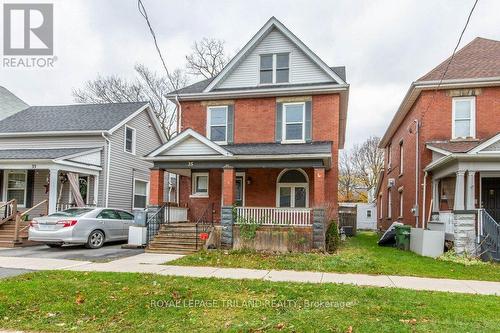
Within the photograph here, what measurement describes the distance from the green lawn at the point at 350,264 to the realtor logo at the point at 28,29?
10820 millimetres

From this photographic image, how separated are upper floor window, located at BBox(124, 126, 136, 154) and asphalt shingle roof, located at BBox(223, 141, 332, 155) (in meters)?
6.77

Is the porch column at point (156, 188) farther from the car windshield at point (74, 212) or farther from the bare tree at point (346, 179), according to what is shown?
the bare tree at point (346, 179)

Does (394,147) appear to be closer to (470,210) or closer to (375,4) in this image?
(470,210)

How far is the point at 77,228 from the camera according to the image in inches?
485

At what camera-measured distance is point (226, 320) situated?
5.12m

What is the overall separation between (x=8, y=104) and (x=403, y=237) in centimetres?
2430

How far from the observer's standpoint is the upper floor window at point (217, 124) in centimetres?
1622

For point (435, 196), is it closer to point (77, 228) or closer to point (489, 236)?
point (489, 236)

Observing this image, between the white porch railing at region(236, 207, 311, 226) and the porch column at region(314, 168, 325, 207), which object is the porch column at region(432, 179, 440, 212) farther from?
the white porch railing at region(236, 207, 311, 226)

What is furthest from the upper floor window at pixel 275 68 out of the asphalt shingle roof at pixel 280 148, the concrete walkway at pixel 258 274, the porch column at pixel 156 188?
the concrete walkway at pixel 258 274

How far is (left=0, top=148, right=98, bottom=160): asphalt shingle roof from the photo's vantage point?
49.4 feet

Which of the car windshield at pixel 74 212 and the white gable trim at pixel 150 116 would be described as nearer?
the car windshield at pixel 74 212

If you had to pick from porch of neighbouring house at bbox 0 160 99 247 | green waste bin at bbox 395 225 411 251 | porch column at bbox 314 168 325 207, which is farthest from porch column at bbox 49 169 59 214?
green waste bin at bbox 395 225 411 251

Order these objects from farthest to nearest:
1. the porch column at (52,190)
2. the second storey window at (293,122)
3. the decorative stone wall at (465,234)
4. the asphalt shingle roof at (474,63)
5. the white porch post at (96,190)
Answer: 1. the white porch post at (96,190)
2. the second storey window at (293,122)
3. the porch column at (52,190)
4. the asphalt shingle roof at (474,63)
5. the decorative stone wall at (465,234)
